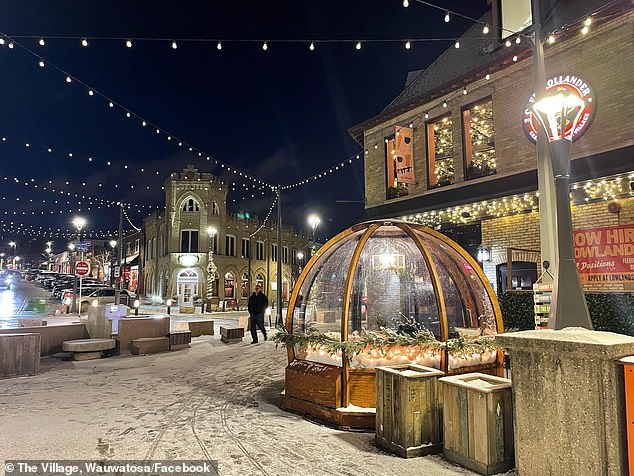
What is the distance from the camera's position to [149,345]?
12.3 metres

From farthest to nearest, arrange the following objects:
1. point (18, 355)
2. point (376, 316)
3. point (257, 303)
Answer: point (257, 303) → point (18, 355) → point (376, 316)

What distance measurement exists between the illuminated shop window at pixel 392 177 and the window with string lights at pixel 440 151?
1.13 meters

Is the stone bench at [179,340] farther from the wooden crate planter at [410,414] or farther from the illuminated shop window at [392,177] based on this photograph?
the wooden crate planter at [410,414]

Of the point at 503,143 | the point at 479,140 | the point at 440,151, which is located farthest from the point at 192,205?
the point at 503,143

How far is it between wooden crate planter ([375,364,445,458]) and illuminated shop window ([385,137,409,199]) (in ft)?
36.1

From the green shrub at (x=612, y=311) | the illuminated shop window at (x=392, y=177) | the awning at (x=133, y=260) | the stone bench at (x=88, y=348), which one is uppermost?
the illuminated shop window at (x=392, y=177)

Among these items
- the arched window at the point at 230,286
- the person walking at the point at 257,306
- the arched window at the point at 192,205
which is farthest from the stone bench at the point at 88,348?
the arched window at the point at 230,286

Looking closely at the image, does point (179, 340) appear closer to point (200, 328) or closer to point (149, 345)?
point (149, 345)

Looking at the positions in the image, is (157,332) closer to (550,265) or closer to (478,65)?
(550,265)

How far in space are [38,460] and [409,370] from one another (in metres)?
4.35

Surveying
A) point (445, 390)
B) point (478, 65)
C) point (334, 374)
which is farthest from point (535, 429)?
point (478, 65)

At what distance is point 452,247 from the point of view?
7.52 m

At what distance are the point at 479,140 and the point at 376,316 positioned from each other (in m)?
8.38

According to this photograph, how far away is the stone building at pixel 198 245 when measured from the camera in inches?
1492
